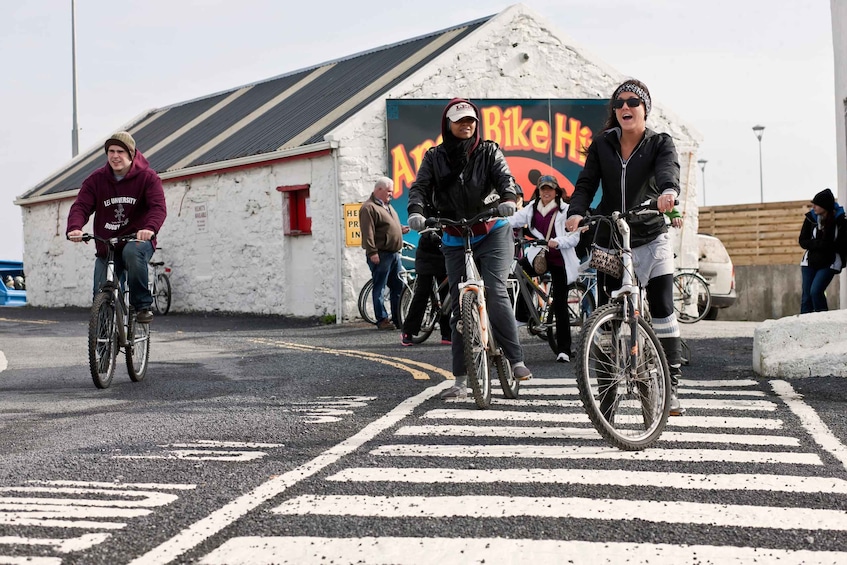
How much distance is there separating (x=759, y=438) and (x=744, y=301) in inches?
967

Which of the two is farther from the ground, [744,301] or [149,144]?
[149,144]

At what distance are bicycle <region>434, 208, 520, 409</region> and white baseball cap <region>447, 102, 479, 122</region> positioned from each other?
0.63 meters

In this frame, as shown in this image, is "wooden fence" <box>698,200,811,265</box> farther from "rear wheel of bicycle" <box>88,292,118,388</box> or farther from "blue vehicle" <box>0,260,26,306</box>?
"rear wheel of bicycle" <box>88,292,118,388</box>

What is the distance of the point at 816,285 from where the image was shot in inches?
567

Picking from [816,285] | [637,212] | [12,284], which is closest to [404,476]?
[637,212]

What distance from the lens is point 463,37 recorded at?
800 inches

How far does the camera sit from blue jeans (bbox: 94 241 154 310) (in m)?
8.72

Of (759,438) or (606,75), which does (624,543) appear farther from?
(606,75)

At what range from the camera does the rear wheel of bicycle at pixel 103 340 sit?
8.32m

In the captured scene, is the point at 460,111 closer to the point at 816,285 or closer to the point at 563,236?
the point at 563,236

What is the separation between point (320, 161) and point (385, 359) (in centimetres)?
831

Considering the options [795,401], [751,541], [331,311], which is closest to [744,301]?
[331,311]

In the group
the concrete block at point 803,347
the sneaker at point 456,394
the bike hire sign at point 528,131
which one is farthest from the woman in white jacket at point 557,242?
the bike hire sign at point 528,131

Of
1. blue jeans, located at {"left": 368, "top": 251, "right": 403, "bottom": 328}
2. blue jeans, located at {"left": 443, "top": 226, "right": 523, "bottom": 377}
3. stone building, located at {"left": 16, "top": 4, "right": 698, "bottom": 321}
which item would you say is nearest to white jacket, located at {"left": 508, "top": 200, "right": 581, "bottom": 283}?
blue jeans, located at {"left": 443, "top": 226, "right": 523, "bottom": 377}
